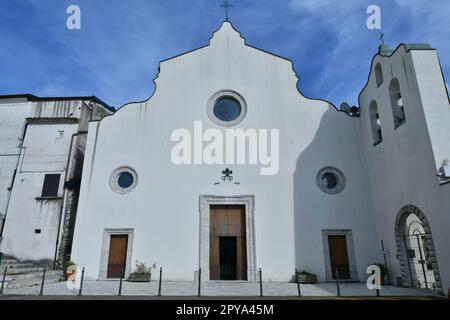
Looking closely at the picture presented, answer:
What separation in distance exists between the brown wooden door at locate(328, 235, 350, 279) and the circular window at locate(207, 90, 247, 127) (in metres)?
7.66

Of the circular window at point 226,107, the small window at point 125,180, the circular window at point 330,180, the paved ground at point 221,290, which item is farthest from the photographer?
the circular window at point 226,107

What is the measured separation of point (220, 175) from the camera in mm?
14641

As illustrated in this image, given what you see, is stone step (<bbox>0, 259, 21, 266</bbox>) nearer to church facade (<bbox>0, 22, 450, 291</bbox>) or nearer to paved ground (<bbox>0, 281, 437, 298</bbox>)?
church facade (<bbox>0, 22, 450, 291</bbox>)

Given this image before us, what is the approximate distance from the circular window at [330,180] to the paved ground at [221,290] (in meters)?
4.39

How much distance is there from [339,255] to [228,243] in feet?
17.5

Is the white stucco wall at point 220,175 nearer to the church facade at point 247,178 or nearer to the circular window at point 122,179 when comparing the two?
the church facade at point 247,178

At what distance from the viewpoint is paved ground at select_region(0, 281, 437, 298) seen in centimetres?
988

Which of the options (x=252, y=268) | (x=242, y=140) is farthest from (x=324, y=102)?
(x=252, y=268)

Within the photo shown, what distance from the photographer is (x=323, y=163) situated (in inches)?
588

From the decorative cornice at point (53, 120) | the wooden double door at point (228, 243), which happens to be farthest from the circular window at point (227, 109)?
the decorative cornice at point (53, 120)

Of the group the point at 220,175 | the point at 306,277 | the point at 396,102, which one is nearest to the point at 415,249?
the point at 306,277

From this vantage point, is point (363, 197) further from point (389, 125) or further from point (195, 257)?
point (195, 257)

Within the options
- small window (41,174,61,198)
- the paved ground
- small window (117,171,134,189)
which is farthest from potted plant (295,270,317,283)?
small window (41,174,61,198)

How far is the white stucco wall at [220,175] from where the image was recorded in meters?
13.8
